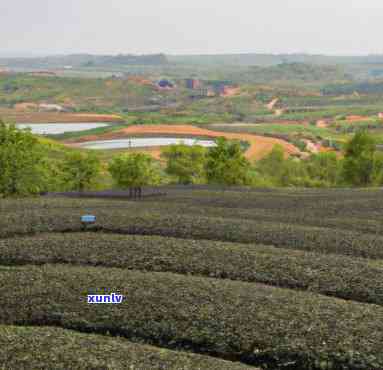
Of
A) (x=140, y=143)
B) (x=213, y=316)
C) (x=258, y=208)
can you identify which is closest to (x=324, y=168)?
(x=140, y=143)

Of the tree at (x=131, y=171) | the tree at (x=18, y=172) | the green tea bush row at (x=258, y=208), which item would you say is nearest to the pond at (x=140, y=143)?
the tree at (x=131, y=171)

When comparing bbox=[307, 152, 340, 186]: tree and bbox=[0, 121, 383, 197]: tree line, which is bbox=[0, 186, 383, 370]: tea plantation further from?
bbox=[307, 152, 340, 186]: tree

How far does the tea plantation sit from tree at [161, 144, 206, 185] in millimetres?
35634

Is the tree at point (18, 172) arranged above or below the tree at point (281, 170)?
above

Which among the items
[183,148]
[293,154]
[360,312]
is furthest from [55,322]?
[293,154]

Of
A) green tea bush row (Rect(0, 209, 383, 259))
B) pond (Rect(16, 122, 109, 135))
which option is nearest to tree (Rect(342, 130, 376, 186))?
green tea bush row (Rect(0, 209, 383, 259))

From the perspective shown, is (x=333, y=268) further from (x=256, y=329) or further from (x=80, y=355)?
(x=80, y=355)

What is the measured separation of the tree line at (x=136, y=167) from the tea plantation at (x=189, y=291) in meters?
13.6

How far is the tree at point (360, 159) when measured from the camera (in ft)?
200

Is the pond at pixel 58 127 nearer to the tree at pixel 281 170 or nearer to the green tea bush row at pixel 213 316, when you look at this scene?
the tree at pixel 281 170

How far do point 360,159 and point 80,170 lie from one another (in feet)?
114

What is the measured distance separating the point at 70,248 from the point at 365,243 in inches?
559

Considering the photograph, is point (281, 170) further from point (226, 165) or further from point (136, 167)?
point (136, 167)

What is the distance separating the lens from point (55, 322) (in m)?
15.5
